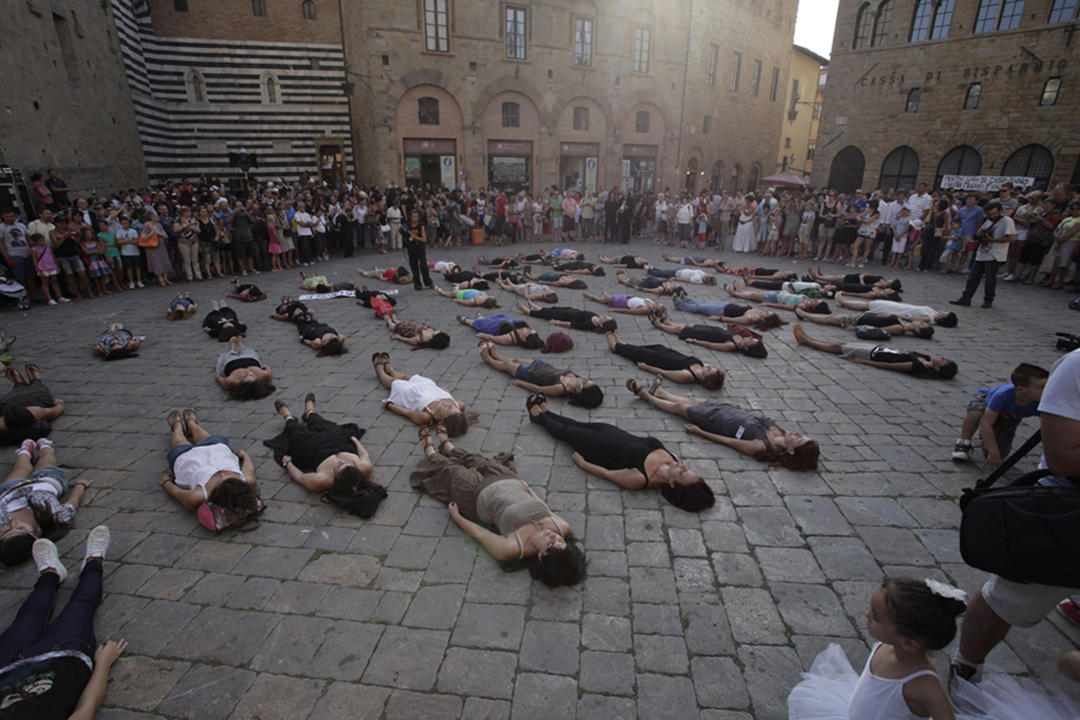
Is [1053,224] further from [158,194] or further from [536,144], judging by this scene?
[158,194]

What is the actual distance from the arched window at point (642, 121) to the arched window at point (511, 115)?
20.3 ft

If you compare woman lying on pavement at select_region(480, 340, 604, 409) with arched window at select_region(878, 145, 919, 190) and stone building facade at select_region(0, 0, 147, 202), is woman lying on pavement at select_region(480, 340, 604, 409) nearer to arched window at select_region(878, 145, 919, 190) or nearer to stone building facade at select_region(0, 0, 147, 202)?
stone building facade at select_region(0, 0, 147, 202)

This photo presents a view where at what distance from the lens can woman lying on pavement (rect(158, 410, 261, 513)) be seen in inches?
159

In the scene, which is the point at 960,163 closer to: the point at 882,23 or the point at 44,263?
the point at 882,23

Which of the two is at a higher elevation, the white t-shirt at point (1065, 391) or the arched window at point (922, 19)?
the arched window at point (922, 19)

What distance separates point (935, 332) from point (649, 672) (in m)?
8.53

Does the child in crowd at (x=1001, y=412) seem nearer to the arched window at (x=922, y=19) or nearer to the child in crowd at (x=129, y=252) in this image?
the child in crowd at (x=129, y=252)

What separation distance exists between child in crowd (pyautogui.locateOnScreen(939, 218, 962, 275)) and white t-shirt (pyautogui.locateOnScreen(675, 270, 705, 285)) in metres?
Result: 6.45

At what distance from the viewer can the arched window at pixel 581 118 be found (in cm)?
2439

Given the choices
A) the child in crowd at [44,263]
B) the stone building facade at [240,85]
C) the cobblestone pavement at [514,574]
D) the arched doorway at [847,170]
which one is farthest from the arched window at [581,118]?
the cobblestone pavement at [514,574]

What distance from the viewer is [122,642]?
3.04 m

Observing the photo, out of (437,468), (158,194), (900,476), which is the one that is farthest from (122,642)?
(158,194)

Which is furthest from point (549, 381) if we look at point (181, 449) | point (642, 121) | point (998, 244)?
point (642, 121)

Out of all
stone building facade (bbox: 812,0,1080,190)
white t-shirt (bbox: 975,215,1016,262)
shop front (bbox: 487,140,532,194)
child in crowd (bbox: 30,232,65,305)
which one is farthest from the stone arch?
white t-shirt (bbox: 975,215,1016,262)
